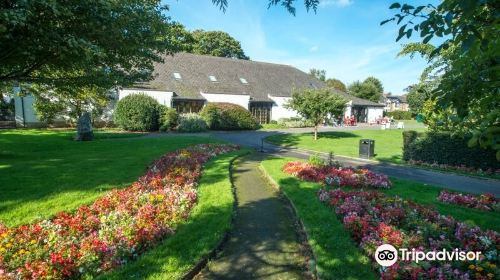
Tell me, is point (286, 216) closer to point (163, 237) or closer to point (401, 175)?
point (163, 237)

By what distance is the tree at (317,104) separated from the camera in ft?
84.7

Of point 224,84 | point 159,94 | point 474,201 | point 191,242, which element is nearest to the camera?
point 191,242

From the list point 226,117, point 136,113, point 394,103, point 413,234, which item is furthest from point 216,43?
point 394,103

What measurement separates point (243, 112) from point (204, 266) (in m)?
28.8

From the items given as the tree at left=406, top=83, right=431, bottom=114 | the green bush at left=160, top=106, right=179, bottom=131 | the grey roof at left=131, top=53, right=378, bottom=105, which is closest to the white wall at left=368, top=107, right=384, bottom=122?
the grey roof at left=131, top=53, right=378, bottom=105

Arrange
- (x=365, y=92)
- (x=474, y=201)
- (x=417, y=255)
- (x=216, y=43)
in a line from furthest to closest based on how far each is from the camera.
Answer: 1. (x=365, y=92)
2. (x=216, y=43)
3. (x=474, y=201)
4. (x=417, y=255)

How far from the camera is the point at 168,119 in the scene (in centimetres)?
2873

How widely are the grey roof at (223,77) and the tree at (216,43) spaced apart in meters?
21.4

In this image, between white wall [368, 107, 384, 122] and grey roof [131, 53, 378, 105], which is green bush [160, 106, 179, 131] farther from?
white wall [368, 107, 384, 122]

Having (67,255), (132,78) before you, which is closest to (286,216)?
(67,255)

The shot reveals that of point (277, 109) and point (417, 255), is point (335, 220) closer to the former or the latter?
point (417, 255)

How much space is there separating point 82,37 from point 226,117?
23409 millimetres

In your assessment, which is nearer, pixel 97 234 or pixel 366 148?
pixel 97 234

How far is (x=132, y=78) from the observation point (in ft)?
45.0
